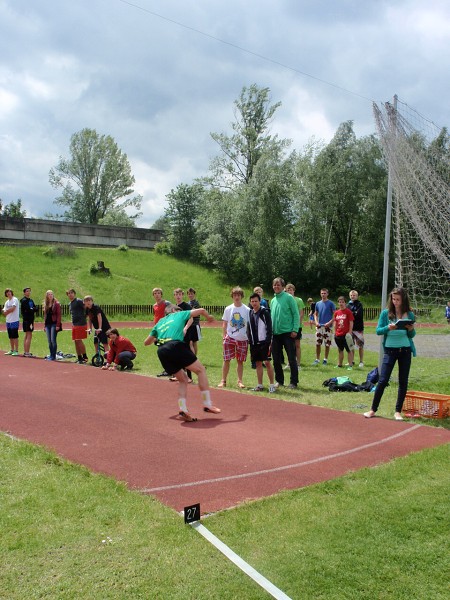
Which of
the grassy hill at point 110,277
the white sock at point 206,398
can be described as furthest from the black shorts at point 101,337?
the grassy hill at point 110,277

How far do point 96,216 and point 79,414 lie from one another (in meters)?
61.2

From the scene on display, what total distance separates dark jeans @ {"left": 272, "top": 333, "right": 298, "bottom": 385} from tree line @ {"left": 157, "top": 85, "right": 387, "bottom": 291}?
100 feet

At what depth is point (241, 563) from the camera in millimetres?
3578

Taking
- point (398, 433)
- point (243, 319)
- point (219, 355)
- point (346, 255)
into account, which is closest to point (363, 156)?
point (346, 255)

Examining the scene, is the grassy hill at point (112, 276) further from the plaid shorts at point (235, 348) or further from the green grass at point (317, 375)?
the plaid shorts at point (235, 348)

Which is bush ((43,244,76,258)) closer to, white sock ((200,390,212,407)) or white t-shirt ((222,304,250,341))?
white t-shirt ((222,304,250,341))

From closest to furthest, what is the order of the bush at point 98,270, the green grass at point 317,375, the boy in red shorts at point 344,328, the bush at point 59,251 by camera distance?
the green grass at point 317,375 → the boy in red shorts at point 344,328 → the bush at point 98,270 → the bush at point 59,251

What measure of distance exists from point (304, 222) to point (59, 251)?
59.5 ft

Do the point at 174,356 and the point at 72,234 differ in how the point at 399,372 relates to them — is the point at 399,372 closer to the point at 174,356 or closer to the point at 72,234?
the point at 174,356

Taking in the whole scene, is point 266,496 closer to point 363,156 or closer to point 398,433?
point 398,433

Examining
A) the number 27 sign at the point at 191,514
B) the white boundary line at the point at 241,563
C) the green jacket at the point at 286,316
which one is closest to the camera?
the white boundary line at the point at 241,563

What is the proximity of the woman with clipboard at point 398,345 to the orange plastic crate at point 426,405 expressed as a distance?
0.83 ft

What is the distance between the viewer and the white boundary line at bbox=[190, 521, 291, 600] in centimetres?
327

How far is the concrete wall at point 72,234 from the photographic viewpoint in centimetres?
3962
